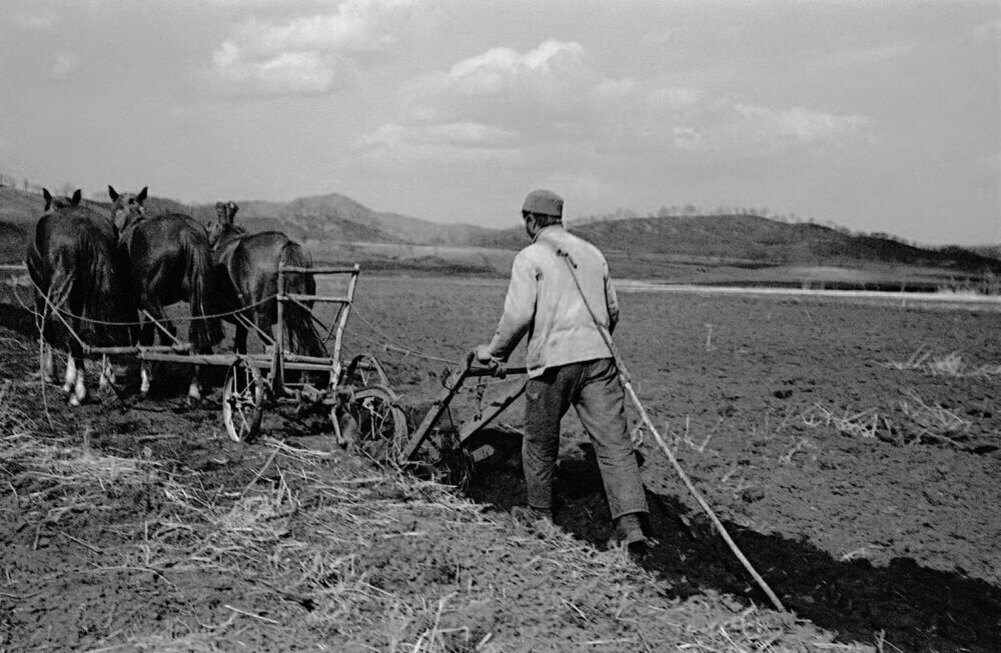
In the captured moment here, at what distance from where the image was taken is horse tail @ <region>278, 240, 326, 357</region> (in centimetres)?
782

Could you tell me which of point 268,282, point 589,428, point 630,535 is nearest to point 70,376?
point 268,282

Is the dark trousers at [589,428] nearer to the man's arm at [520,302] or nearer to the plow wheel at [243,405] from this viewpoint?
the man's arm at [520,302]

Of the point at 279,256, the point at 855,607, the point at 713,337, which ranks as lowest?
the point at 855,607

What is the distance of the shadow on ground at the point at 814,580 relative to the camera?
4465 mm

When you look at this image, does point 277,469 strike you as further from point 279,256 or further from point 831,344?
point 831,344

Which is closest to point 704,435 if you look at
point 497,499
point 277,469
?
point 497,499

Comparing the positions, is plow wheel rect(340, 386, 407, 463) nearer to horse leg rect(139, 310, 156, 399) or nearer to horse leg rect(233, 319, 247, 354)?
horse leg rect(139, 310, 156, 399)

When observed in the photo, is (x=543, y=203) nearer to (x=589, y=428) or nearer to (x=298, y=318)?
(x=589, y=428)

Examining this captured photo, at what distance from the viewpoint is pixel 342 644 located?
378cm

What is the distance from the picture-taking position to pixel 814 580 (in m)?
4.99

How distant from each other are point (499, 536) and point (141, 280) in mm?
5171

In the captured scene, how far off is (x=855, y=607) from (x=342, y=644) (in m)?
2.73

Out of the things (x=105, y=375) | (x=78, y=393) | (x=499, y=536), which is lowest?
(x=499, y=536)

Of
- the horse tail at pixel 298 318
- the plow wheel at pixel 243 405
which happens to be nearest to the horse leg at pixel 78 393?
the plow wheel at pixel 243 405
